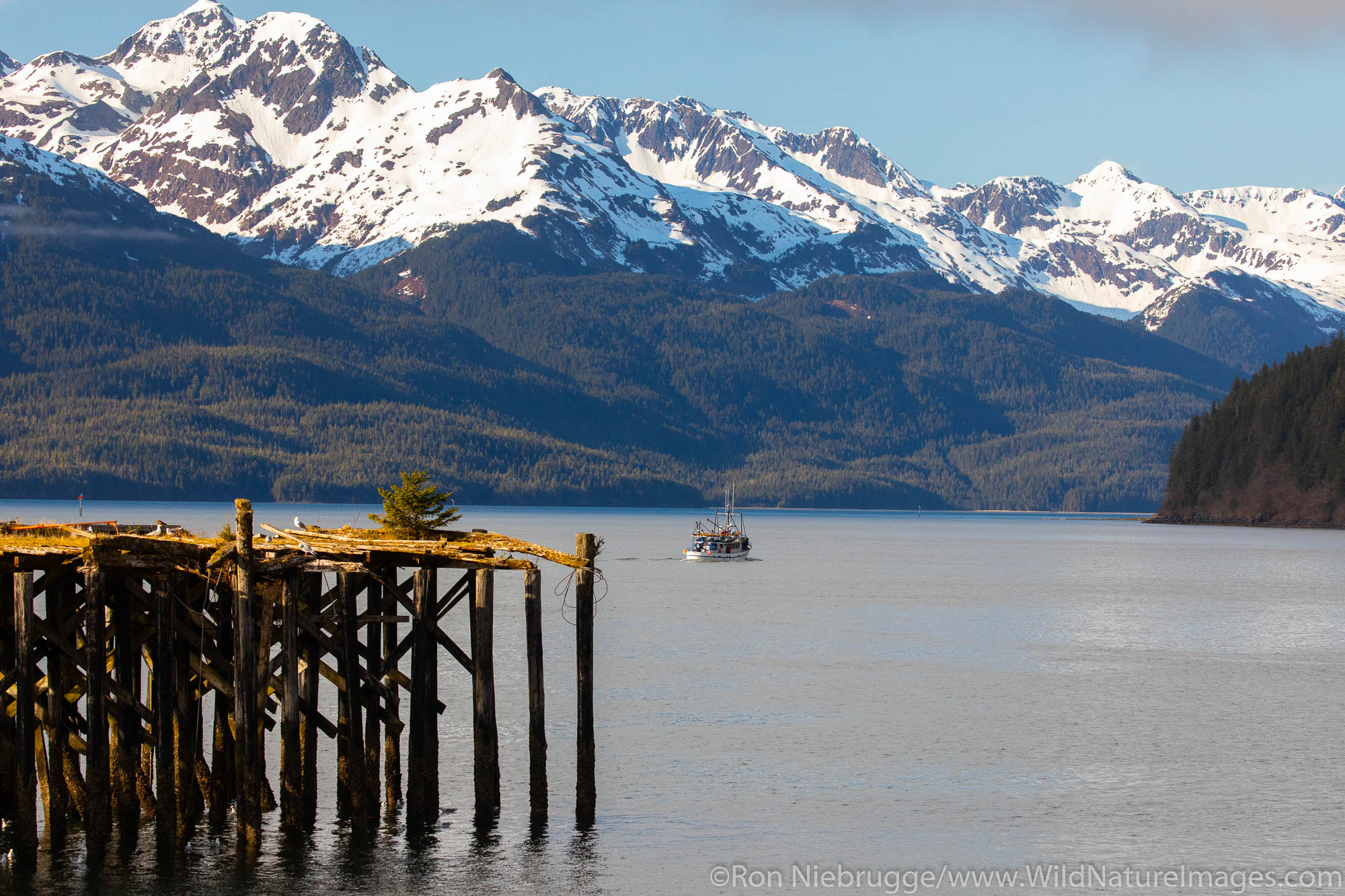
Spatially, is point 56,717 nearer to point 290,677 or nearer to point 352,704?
point 290,677

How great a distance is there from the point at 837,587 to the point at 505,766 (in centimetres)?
8990

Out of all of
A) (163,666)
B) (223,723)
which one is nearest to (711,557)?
(223,723)

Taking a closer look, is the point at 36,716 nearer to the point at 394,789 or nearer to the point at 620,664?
the point at 394,789

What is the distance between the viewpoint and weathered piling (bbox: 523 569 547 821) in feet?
121

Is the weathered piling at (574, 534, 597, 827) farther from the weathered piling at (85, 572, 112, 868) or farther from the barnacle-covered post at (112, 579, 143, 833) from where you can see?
the weathered piling at (85, 572, 112, 868)

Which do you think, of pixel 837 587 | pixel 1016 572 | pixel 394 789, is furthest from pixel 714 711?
pixel 1016 572

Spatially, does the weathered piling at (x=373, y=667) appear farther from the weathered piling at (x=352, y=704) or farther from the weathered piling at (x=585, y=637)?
the weathered piling at (x=585, y=637)

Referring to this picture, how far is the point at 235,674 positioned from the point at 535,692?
6.59 meters

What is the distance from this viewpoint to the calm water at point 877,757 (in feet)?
127

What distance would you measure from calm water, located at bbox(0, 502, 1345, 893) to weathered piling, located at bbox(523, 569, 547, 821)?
1.16 m

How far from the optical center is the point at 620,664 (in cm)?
7644

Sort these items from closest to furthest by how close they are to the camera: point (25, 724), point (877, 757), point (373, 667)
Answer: point (25, 724)
point (373, 667)
point (877, 757)

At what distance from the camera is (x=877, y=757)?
2096 inches

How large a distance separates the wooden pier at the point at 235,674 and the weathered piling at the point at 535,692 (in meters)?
0.07
